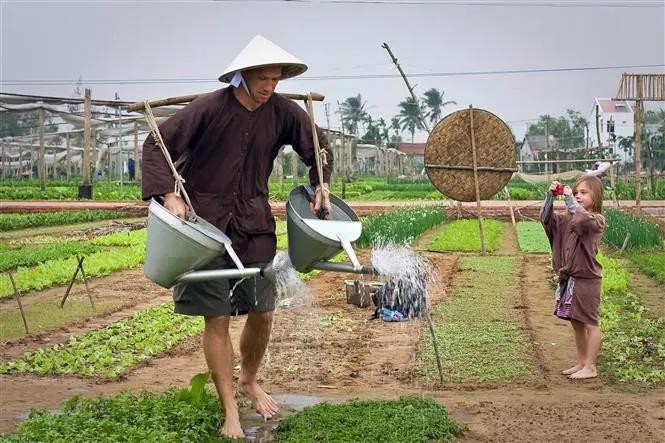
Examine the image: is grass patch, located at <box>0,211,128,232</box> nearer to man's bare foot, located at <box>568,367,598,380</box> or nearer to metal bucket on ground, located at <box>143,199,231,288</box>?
man's bare foot, located at <box>568,367,598,380</box>

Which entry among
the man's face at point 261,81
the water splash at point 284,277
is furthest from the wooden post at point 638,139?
the man's face at point 261,81

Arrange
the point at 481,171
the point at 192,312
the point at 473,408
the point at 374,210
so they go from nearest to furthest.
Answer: the point at 192,312
the point at 473,408
the point at 481,171
the point at 374,210

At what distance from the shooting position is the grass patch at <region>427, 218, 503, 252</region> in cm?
1446

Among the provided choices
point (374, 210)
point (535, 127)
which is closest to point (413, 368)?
point (374, 210)

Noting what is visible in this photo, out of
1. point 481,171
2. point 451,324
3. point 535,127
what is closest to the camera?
point 451,324

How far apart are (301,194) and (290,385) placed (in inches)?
47.1

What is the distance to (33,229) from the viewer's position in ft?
60.3

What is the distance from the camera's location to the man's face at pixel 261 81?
15.4ft

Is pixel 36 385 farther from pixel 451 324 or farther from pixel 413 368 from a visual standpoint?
pixel 451 324

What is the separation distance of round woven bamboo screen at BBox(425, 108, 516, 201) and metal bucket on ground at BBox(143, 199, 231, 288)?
347 inches

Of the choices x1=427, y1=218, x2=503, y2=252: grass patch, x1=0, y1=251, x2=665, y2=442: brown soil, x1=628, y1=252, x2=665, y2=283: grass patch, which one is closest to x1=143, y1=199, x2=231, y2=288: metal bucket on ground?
x1=0, y1=251, x2=665, y2=442: brown soil

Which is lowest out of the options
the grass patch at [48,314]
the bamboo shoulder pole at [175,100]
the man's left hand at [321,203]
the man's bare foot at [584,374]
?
the man's bare foot at [584,374]

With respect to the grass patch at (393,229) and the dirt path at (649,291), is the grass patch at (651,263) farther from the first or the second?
the grass patch at (393,229)

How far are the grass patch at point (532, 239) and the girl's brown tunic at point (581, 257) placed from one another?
8.02m
